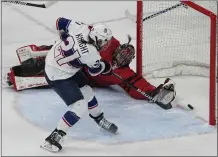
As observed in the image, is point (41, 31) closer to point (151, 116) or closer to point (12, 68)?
point (12, 68)

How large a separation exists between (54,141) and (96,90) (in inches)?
34.2

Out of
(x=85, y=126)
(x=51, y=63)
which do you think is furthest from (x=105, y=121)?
(x=51, y=63)

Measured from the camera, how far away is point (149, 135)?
10.5 ft

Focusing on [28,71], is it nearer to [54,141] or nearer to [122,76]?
[122,76]

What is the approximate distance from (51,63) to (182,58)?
113 cm

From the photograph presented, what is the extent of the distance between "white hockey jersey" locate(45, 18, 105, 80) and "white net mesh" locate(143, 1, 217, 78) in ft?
2.74

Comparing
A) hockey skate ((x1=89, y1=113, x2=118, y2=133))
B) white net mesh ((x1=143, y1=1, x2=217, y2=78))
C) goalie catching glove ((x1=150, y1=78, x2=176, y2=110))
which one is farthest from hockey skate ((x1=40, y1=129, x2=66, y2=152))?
white net mesh ((x1=143, y1=1, x2=217, y2=78))

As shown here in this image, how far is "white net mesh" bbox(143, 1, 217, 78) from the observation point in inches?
153

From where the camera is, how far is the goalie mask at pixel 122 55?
365 cm

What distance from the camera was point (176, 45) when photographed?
4.02 metres

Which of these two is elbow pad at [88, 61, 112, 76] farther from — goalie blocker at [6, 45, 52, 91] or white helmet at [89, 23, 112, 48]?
goalie blocker at [6, 45, 52, 91]

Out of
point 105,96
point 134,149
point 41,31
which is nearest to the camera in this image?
point 134,149

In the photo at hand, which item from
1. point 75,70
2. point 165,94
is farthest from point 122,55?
point 75,70

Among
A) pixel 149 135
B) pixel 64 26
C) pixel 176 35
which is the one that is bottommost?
pixel 149 135
